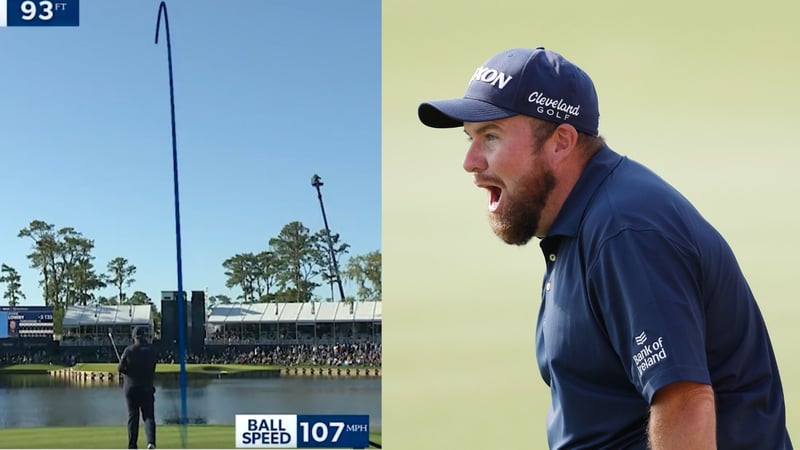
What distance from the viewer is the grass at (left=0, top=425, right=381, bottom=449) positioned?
10016mm

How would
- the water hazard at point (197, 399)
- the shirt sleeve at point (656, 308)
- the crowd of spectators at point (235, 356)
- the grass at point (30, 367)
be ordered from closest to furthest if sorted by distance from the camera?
the shirt sleeve at point (656, 308)
the water hazard at point (197, 399)
the crowd of spectators at point (235, 356)
the grass at point (30, 367)

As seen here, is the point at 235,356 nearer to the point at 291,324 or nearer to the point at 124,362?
the point at 291,324

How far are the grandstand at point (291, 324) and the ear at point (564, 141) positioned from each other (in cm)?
855

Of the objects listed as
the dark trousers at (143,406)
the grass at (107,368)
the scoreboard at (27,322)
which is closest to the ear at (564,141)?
the dark trousers at (143,406)

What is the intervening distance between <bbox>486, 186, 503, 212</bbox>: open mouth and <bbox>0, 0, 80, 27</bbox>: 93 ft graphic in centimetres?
800

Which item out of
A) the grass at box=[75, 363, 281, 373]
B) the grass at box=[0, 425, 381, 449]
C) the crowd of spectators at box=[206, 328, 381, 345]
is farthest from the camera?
the grass at box=[75, 363, 281, 373]

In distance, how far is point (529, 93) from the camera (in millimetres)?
1490

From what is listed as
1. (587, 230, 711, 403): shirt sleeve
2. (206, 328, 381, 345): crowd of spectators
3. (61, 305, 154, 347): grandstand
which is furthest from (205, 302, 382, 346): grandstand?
(587, 230, 711, 403): shirt sleeve

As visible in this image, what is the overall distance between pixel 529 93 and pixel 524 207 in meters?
0.18

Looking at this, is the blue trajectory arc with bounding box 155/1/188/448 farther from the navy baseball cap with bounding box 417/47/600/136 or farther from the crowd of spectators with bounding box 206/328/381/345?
the navy baseball cap with bounding box 417/47/600/136

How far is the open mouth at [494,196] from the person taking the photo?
5.14 ft

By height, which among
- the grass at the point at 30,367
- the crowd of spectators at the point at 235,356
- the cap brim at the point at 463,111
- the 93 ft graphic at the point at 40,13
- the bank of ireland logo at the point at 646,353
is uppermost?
the 93 ft graphic at the point at 40,13

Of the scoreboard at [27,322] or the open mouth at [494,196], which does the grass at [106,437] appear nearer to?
the scoreboard at [27,322]

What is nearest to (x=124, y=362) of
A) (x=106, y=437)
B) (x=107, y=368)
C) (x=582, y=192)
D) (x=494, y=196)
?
(x=106, y=437)
